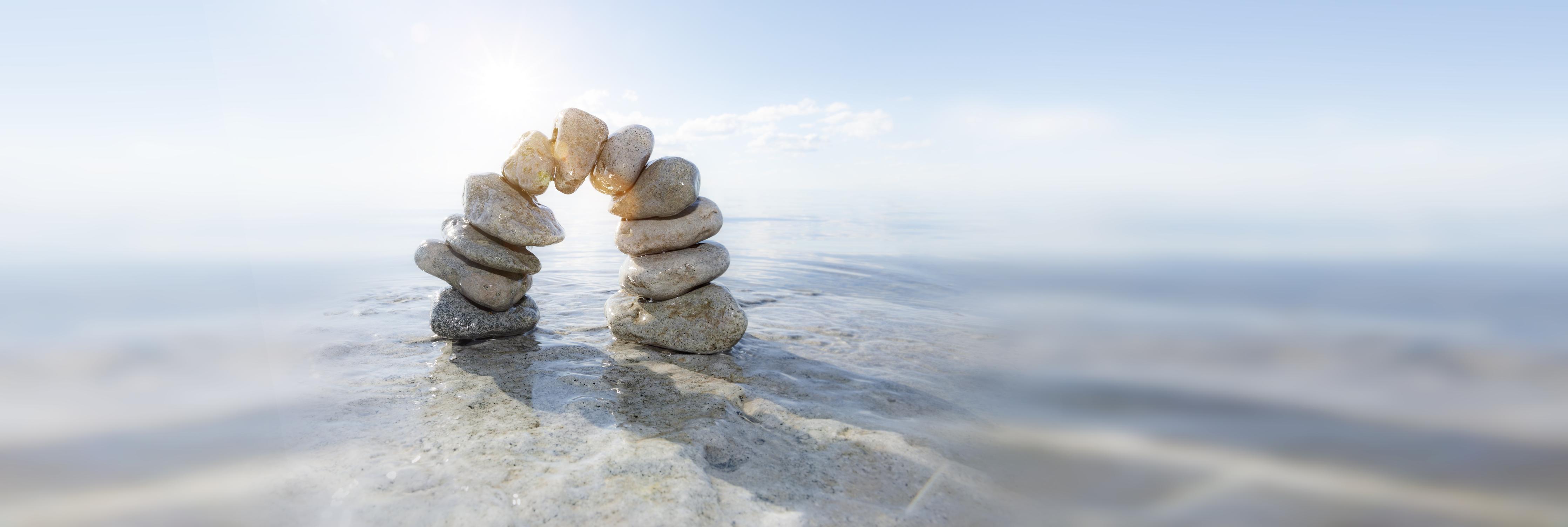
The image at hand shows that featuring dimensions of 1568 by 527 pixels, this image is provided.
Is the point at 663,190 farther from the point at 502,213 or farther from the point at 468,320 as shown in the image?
the point at 468,320

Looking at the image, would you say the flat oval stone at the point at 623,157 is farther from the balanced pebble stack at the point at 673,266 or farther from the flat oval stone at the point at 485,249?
the flat oval stone at the point at 485,249

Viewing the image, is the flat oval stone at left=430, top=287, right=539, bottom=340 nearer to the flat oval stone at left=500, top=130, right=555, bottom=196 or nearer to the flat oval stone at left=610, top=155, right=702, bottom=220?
the flat oval stone at left=500, top=130, right=555, bottom=196

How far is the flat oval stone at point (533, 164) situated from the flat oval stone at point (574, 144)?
6cm

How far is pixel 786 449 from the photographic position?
12.2 feet

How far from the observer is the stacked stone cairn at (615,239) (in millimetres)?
5703

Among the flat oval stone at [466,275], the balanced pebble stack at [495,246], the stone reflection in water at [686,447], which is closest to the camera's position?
the stone reflection in water at [686,447]

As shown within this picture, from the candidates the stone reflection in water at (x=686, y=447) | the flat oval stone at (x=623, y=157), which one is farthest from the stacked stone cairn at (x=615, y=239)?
the stone reflection in water at (x=686, y=447)

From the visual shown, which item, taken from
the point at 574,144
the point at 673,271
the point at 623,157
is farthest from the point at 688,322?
the point at 574,144

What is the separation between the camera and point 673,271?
5969 mm

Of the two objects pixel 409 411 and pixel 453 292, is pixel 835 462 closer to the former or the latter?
pixel 409 411

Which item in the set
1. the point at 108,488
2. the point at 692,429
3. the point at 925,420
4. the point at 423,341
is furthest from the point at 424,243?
the point at 925,420

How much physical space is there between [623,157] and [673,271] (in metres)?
1.16

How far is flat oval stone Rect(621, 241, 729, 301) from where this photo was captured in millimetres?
5980

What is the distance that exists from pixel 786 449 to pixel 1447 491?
2.77 metres
